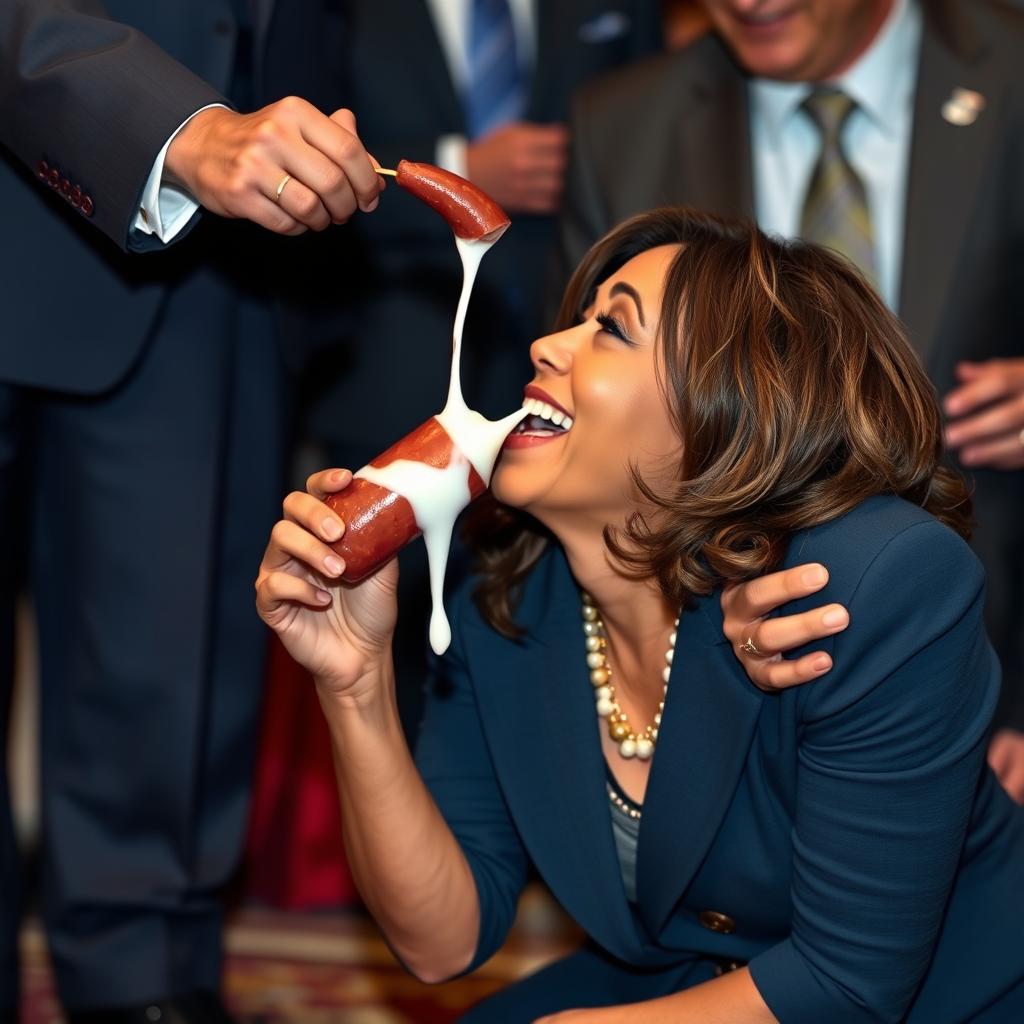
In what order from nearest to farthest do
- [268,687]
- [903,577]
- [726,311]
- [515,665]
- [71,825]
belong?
[903,577], [726,311], [515,665], [71,825], [268,687]

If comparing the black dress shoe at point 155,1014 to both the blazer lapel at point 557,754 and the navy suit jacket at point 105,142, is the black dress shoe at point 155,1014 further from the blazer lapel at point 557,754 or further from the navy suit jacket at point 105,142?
the navy suit jacket at point 105,142

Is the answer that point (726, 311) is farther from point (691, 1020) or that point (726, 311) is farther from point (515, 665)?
point (691, 1020)

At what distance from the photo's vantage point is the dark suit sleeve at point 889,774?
1546 mm

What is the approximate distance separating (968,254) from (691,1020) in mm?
1274

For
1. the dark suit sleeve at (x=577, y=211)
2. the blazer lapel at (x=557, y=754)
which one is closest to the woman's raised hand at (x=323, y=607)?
the blazer lapel at (x=557, y=754)

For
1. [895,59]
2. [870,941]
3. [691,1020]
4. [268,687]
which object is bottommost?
[268,687]

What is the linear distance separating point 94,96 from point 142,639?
0.80 metres

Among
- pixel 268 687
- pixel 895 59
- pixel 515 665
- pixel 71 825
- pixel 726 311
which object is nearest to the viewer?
pixel 726 311

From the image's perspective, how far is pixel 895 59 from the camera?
8.32ft

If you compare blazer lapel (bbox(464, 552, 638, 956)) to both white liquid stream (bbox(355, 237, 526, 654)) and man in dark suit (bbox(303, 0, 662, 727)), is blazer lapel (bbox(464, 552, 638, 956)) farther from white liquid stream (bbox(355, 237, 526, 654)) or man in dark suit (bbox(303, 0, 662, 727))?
man in dark suit (bbox(303, 0, 662, 727))

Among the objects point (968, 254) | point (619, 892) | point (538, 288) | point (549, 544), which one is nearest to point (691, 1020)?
point (619, 892)

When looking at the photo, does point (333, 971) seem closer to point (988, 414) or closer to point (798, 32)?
point (988, 414)

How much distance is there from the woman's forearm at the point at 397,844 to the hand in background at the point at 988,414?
0.99 meters

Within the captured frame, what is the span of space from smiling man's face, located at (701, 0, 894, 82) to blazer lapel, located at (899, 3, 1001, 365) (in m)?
0.11
